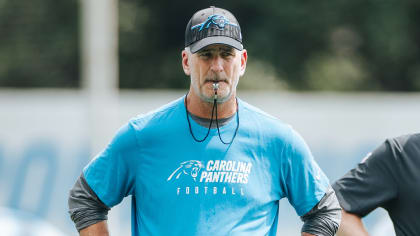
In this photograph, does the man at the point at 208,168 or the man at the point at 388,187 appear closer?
the man at the point at 208,168

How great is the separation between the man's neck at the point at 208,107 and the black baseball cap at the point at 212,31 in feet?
0.75

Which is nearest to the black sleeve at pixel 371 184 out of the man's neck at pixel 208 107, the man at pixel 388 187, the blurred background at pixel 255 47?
the man at pixel 388 187

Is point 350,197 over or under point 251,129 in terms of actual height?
under

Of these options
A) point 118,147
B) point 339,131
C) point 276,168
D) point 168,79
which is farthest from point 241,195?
point 168,79

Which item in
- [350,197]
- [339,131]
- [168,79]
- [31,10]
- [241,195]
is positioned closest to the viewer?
[241,195]

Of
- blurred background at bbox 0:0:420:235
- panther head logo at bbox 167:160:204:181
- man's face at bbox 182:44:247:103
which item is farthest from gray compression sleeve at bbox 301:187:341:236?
blurred background at bbox 0:0:420:235

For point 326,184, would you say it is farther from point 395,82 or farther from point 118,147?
point 395,82

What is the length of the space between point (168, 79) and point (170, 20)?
242 cm

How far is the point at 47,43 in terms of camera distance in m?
19.5

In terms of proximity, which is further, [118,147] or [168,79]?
[168,79]

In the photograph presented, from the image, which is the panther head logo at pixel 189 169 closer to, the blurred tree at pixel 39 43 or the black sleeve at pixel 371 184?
the black sleeve at pixel 371 184

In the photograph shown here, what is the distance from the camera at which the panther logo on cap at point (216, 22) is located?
11.5 feet

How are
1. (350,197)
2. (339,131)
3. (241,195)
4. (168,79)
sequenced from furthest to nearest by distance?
(168,79)
(339,131)
(350,197)
(241,195)

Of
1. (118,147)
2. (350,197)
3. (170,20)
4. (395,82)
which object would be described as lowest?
(350,197)
